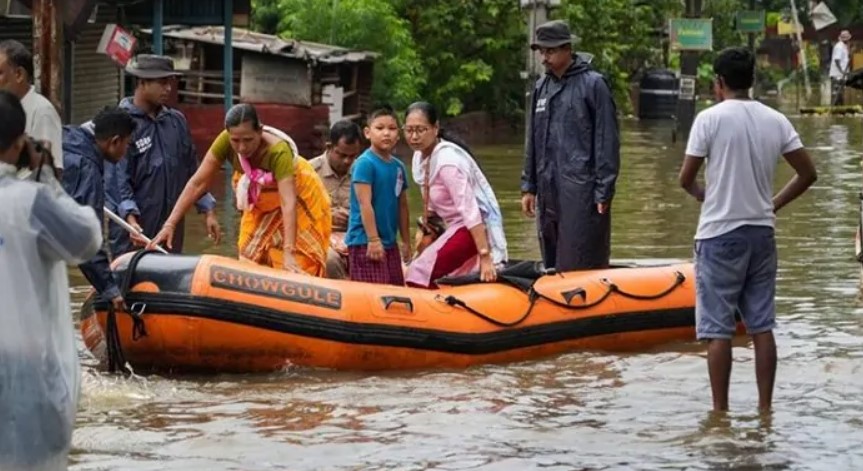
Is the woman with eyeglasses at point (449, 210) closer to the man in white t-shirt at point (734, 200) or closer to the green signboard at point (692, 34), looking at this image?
the man in white t-shirt at point (734, 200)

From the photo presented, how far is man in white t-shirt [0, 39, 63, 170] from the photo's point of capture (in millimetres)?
8180

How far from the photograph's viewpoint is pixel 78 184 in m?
9.13

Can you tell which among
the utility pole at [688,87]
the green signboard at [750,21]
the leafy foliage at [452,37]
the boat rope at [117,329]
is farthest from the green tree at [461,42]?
the boat rope at [117,329]

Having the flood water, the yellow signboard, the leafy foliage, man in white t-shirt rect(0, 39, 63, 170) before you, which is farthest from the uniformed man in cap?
the yellow signboard

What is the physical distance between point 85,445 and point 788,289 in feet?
21.2

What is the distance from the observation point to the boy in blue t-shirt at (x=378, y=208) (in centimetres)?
1041

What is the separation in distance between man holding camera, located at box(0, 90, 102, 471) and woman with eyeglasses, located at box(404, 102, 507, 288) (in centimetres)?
507

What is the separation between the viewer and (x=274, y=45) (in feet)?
95.8

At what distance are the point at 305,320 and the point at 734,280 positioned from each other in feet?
7.96

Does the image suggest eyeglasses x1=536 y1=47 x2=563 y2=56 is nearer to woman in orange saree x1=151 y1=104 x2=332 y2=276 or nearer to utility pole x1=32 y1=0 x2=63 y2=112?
woman in orange saree x1=151 y1=104 x2=332 y2=276

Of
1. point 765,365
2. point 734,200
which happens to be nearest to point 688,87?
point 765,365

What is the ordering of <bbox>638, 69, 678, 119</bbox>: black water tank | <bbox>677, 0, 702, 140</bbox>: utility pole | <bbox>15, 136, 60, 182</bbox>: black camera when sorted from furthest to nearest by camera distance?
<bbox>638, 69, 678, 119</bbox>: black water tank, <bbox>677, 0, 702, 140</bbox>: utility pole, <bbox>15, 136, 60, 182</bbox>: black camera

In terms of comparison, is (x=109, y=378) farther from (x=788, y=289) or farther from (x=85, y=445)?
(x=788, y=289)

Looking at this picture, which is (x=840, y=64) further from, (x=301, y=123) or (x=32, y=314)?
(x=32, y=314)
